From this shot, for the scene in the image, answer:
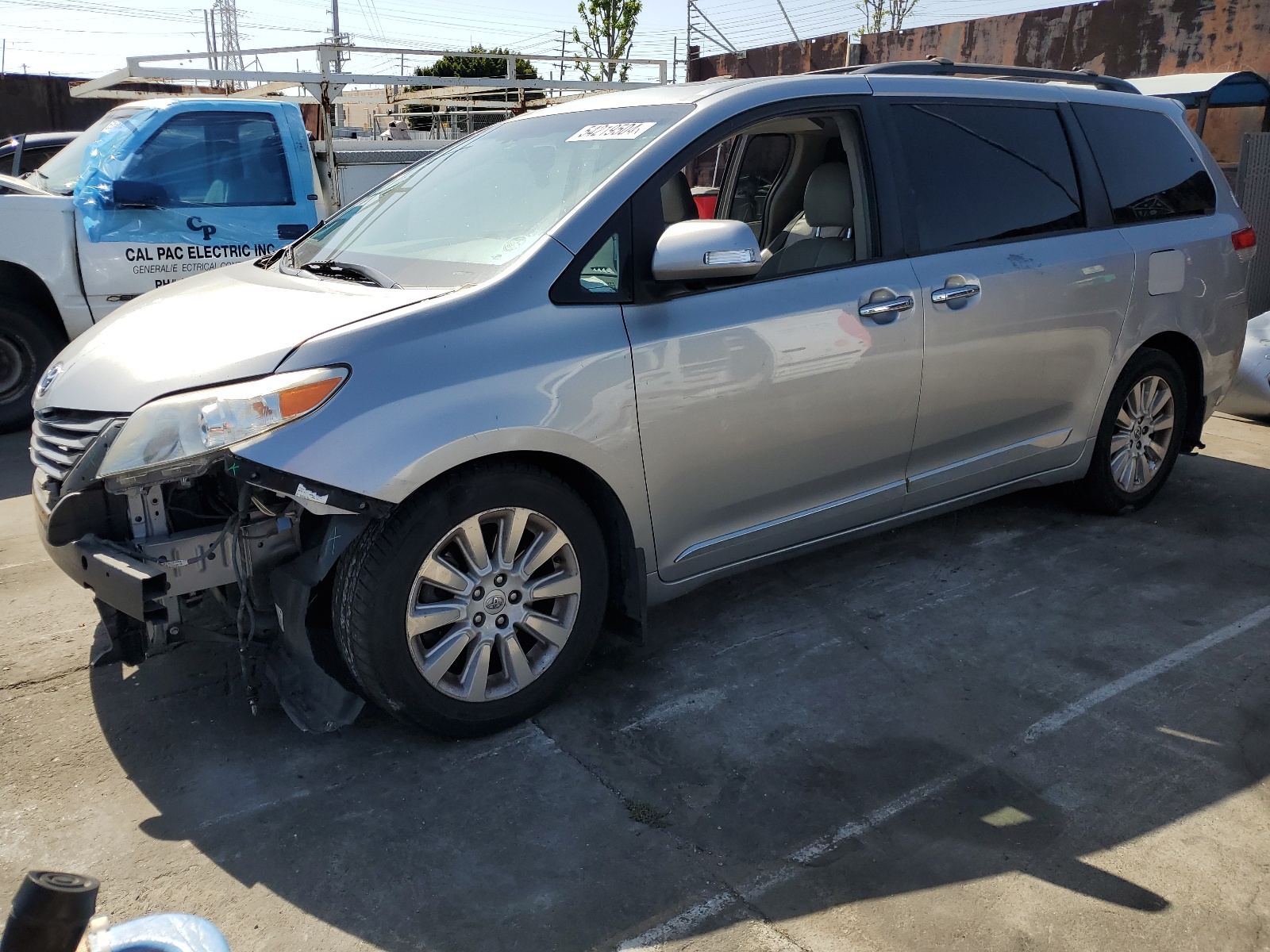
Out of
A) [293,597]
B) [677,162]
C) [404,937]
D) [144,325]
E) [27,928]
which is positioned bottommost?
[404,937]

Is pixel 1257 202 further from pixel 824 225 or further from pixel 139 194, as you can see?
pixel 139 194

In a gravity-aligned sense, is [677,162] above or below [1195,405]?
above

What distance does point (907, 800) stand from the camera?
2881mm

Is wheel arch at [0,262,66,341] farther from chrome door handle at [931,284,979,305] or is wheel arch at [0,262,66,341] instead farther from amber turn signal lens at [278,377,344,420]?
chrome door handle at [931,284,979,305]

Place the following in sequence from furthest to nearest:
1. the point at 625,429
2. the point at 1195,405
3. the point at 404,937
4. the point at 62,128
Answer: the point at 62,128 → the point at 1195,405 → the point at 625,429 → the point at 404,937

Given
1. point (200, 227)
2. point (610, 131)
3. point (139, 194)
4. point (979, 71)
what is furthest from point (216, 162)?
point (979, 71)

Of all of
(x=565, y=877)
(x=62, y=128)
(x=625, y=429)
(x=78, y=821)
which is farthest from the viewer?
(x=62, y=128)

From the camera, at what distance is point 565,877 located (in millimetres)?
2568

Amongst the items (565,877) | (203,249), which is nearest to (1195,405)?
(565,877)

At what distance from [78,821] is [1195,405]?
5.03 meters

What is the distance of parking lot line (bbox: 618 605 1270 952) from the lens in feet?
7.89

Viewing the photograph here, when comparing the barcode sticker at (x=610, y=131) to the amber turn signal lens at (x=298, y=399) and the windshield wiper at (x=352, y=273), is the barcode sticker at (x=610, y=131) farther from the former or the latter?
the amber turn signal lens at (x=298, y=399)

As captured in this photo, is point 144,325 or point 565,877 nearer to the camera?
point 565,877

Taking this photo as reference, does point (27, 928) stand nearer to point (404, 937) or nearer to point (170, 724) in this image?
point (404, 937)
